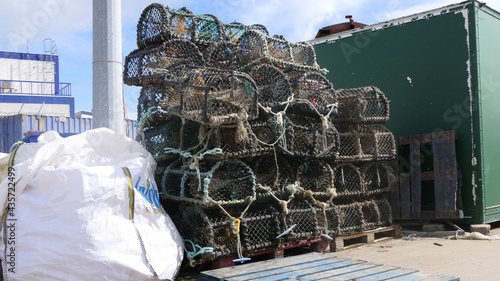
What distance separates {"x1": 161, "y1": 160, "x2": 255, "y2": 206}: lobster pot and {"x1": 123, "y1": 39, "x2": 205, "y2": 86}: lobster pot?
890 mm

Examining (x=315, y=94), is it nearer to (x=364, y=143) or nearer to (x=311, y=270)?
(x=364, y=143)

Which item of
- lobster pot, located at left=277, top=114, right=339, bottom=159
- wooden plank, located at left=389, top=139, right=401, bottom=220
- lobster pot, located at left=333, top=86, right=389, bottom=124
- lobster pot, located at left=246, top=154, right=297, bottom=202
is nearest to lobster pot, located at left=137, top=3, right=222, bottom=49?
lobster pot, located at left=277, top=114, right=339, bottom=159

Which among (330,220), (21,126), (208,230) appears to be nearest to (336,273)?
(208,230)

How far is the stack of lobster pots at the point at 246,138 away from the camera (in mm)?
3758

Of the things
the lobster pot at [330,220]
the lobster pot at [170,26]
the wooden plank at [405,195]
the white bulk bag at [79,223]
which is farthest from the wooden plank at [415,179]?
the white bulk bag at [79,223]

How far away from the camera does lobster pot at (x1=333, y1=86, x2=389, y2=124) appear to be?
5.05m

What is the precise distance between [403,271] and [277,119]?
170 cm

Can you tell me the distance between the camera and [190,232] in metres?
3.75

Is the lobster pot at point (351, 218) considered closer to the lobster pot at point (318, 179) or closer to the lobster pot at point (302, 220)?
the lobster pot at point (318, 179)

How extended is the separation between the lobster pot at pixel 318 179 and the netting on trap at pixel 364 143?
0.81 feet

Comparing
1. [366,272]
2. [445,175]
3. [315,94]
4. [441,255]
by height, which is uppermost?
[315,94]

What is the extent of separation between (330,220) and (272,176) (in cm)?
87

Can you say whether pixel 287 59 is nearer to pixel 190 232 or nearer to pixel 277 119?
pixel 277 119

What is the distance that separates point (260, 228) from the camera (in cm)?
396
